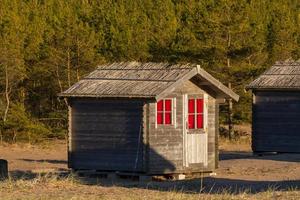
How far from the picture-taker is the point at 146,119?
929 inches

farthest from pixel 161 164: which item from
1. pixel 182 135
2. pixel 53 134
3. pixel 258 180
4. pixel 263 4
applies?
pixel 263 4

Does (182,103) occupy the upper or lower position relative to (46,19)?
lower

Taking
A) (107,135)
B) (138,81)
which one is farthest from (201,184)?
(138,81)

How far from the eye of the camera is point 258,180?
78.2ft

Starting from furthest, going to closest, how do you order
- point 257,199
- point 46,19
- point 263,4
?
point 263,4 → point 46,19 → point 257,199

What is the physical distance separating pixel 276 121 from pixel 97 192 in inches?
561

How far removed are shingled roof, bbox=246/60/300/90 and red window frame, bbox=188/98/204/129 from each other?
767 centimetres

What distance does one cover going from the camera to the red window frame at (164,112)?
24000 millimetres

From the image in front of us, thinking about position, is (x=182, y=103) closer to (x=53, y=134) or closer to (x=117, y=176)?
(x=117, y=176)

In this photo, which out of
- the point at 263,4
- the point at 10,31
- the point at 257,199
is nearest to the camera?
the point at 257,199

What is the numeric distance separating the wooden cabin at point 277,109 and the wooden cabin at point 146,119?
7.27 meters

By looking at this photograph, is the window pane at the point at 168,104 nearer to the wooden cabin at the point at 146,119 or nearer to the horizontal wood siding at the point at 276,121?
the wooden cabin at the point at 146,119

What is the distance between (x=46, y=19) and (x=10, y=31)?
12.0 meters

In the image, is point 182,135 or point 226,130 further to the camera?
point 226,130
